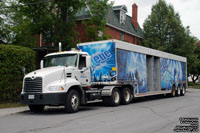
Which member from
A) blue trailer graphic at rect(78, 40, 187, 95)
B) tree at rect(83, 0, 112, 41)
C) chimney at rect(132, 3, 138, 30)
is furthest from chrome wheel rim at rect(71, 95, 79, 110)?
chimney at rect(132, 3, 138, 30)

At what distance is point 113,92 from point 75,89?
3.00 meters

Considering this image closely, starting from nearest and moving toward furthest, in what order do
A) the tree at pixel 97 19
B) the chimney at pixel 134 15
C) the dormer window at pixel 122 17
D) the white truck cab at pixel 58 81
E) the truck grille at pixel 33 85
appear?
1. the white truck cab at pixel 58 81
2. the truck grille at pixel 33 85
3. the tree at pixel 97 19
4. the dormer window at pixel 122 17
5. the chimney at pixel 134 15

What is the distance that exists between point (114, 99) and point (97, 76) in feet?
5.40

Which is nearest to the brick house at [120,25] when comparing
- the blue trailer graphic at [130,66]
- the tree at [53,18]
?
the tree at [53,18]

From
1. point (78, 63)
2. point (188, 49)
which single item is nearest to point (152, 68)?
point (78, 63)

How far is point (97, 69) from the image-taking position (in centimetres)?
1528

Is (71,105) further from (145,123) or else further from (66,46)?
(66,46)

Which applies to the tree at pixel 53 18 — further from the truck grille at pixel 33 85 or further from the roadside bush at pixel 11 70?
the truck grille at pixel 33 85

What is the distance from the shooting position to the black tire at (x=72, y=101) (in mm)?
11500

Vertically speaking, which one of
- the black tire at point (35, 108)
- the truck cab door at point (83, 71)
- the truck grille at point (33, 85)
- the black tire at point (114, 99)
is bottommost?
the black tire at point (35, 108)

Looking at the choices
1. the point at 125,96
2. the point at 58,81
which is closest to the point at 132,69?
the point at 125,96

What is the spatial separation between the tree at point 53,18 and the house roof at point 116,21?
24.2 ft

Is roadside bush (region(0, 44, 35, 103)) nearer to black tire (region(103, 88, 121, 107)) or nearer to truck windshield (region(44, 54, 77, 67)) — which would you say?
truck windshield (region(44, 54, 77, 67))

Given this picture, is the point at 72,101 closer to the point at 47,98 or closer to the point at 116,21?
the point at 47,98
